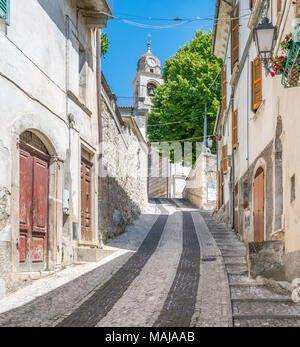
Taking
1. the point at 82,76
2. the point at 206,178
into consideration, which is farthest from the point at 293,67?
the point at 206,178

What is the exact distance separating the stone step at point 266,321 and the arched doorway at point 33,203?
153 inches

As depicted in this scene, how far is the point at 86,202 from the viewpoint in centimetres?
1098

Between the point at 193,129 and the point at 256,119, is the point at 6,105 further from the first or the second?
the point at 193,129

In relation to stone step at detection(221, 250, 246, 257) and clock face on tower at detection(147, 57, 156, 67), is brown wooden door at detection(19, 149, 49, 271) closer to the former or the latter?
stone step at detection(221, 250, 246, 257)

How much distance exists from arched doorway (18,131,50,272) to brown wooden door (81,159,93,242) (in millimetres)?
2215

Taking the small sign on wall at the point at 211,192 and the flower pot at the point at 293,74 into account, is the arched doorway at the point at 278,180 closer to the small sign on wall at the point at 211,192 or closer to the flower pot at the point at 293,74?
the flower pot at the point at 293,74

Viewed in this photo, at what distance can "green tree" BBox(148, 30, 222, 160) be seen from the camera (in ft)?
91.1

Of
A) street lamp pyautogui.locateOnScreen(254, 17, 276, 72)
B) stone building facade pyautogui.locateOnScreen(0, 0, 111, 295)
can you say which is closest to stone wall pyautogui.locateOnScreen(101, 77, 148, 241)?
stone building facade pyautogui.locateOnScreen(0, 0, 111, 295)

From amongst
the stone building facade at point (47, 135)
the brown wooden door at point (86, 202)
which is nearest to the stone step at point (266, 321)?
the stone building facade at point (47, 135)

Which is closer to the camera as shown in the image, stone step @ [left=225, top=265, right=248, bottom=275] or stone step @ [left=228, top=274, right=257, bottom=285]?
stone step @ [left=228, top=274, right=257, bottom=285]

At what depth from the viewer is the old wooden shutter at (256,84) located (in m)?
9.38

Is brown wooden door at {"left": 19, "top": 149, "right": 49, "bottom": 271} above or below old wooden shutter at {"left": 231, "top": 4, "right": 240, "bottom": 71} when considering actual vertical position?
below

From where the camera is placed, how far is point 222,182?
19.2 metres
